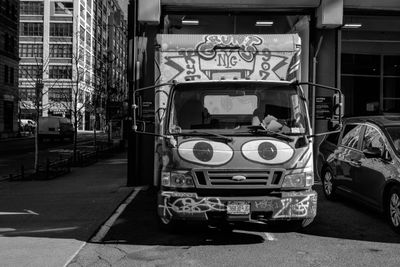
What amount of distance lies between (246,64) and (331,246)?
2.91 metres

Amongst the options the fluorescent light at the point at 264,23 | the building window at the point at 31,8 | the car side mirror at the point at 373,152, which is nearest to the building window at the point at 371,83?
the fluorescent light at the point at 264,23

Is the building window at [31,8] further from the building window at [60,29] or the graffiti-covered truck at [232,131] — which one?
the graffiti-covered truck at [232,131]

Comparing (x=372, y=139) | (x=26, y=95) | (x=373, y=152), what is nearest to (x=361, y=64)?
(x=372, y=139)

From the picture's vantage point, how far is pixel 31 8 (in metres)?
90.2

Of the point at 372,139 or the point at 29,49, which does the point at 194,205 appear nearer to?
the point at 372,139

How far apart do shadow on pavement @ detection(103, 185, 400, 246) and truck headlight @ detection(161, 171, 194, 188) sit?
3.02 feet

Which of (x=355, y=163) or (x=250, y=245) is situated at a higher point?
(x=355, y=163)

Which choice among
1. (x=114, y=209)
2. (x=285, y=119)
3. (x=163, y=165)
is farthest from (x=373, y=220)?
(x=114, y=209)

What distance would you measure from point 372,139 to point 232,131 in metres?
2.95

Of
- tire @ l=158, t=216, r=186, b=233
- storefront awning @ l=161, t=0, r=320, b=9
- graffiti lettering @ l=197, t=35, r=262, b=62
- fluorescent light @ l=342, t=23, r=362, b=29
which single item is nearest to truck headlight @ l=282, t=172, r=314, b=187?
tire @ l=158, t=216, r=186, b=233

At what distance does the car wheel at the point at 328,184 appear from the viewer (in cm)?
999

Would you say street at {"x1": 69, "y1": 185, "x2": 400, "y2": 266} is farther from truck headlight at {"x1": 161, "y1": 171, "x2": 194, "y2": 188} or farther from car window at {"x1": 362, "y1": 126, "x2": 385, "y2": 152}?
car window at {"x1": 362, "y1": 126, "x2": 385, "y2": 152}

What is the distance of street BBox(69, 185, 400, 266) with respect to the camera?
19.6 ft

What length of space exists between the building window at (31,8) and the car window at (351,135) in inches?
3476
